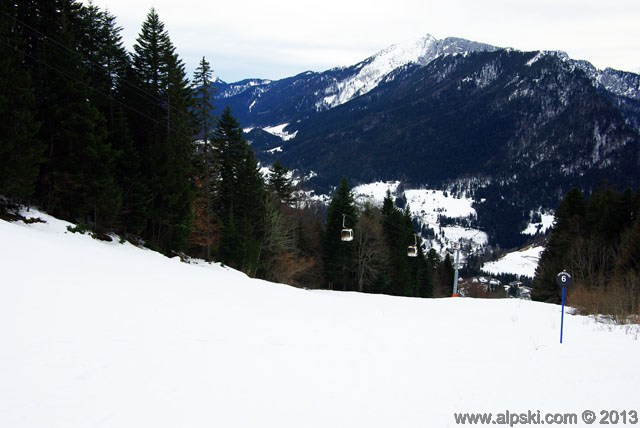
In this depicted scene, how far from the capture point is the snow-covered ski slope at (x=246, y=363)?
18.5ft

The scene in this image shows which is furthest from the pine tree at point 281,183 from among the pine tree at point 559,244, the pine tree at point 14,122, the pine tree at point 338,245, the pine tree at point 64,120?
the pine tree at point 14,122

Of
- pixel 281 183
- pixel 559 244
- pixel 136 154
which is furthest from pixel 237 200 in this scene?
pixel 559 244

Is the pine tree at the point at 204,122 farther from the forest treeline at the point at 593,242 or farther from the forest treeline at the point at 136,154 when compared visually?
the forest treeline at the point at 593,242

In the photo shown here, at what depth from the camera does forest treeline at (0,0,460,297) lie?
736 inches

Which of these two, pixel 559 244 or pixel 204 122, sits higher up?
pixel 204 122

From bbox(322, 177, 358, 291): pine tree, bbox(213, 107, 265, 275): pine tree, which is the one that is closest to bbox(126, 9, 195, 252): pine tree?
bbox(213, 107, 265, 275): pine tree

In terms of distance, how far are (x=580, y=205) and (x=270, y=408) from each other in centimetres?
5160

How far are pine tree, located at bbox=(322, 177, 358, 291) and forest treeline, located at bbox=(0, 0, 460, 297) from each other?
5.2 inches

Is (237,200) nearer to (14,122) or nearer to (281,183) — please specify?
(281,183)

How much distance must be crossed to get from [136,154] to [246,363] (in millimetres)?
21621

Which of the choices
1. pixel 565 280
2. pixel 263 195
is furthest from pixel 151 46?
pixel 565 280

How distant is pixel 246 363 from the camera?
7695 mm

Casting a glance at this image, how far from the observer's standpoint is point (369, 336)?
11266 mm

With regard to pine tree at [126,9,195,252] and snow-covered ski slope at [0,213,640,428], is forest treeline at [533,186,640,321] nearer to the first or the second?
snow-covered ski slope at [0,213,640,428]
